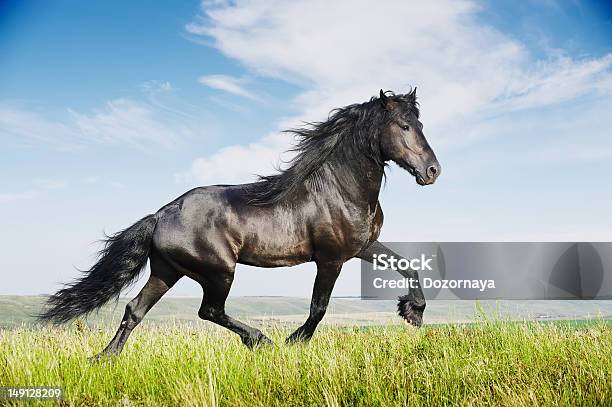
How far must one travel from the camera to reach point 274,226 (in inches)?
233

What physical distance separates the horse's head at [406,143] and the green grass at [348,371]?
1713mm

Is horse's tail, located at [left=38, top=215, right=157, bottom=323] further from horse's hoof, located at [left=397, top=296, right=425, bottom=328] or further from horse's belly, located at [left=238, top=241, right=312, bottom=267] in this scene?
horse's hoof, located at [left=397, top=296, right=425, bottom=328]

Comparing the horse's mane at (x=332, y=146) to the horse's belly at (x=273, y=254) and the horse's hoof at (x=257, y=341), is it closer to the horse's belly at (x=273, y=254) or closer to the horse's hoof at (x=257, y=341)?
the horse's belly at (x=273, y=254)

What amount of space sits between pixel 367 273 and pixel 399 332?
2.00m

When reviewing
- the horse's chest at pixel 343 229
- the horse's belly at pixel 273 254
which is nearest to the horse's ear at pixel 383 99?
the horse's chest at pixel 343 229

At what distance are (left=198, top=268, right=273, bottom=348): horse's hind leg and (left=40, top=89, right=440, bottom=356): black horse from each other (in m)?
0.01

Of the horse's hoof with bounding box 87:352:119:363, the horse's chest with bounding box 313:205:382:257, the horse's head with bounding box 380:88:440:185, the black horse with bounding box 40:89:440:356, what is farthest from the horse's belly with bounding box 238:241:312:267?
the horse's hoof with bounding box 87:352:119:363

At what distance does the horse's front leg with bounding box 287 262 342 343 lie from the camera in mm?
6031

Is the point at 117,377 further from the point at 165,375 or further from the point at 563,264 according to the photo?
the point at 563,264

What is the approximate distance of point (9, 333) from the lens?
697 centimetres

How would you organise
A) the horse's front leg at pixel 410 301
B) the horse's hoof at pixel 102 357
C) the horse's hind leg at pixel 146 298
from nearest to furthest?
the horse's hoof at pixel 102 357 < the horse's hind leg at pixel 146 298 < the horse's front leg at pixel 410 301

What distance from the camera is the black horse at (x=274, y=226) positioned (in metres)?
5.86

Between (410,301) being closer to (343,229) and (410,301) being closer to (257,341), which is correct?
(343,229)

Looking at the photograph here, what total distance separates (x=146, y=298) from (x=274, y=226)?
145 centimetres
